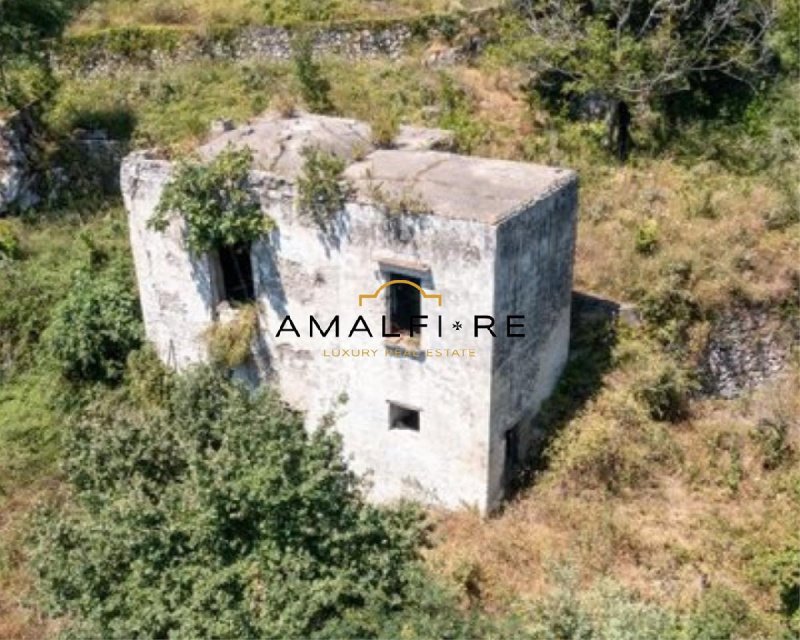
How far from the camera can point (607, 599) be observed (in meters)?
9.89

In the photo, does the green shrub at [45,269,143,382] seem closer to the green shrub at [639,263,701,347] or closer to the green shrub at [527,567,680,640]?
the green shrub at [527,567,680,640]

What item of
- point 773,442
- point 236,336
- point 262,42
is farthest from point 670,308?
point 262,42

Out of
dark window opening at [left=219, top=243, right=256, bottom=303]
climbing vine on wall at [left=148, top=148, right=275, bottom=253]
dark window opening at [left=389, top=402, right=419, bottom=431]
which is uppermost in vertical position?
climbing vine on wall at [left=148, top=148, right=275, bottom=253]

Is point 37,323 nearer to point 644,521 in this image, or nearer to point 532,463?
point 532,463

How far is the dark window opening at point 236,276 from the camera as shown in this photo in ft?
43.1

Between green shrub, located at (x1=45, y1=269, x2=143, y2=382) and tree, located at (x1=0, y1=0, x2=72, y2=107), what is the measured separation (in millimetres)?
7000

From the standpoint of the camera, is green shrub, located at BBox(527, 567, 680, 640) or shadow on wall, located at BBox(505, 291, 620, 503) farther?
shadow on wall, located at BBox(505, 291, 620, 503)

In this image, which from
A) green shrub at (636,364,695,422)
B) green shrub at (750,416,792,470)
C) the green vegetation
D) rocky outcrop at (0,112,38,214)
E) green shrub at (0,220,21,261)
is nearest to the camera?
the green vegetation

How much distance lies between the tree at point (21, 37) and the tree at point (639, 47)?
10.8 m

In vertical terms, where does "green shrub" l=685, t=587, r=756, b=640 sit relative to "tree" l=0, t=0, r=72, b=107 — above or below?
below

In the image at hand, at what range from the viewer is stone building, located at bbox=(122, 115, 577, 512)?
11.0 m

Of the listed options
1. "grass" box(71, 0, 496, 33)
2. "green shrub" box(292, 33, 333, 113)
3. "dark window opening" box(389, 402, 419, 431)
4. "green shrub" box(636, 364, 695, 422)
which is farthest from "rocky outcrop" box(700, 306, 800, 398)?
"grass" box(71, 0, 496, 33)

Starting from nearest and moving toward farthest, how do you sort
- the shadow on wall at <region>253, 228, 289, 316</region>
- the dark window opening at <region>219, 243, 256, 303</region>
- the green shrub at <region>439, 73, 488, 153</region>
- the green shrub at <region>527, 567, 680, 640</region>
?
the green shrub at <region>527, 567, 680, 640</region>
the shadow on wall at <region>253, 228, 289, 316</region>
the dark window opening at <region>219, 243, 256, 303</region>
the green shrub at <region>439, 73, 488, 153</region>

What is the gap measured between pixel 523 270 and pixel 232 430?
14.3 ft
